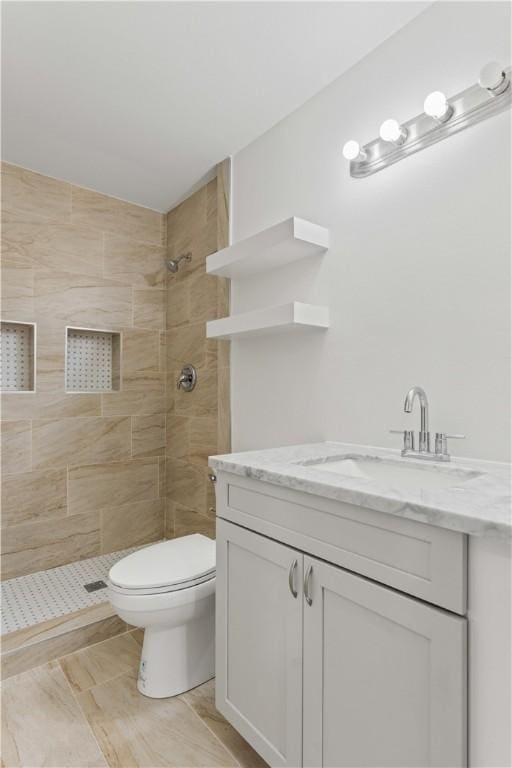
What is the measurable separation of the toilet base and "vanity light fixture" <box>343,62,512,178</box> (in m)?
1.75

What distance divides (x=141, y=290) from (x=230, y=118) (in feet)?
4.18

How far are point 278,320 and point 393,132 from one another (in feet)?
2.47

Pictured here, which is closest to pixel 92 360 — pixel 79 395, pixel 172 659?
pixel 79 395

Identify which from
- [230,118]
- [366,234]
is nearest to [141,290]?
[230,118]

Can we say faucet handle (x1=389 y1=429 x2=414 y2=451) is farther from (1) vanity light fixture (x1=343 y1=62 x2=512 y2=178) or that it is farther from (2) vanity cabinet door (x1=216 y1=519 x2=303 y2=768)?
(1) vanity light fixture (x1=343 y1=62 x2=512 y2=178)

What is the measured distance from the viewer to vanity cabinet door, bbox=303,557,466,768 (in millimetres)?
818

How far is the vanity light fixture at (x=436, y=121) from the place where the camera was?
1.22m

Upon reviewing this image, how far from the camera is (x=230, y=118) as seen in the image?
204cm

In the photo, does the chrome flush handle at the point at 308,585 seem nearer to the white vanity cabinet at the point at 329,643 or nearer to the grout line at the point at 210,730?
the white vanity cabinet at the point at 329,643

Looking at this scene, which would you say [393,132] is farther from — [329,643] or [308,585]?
[329,643]

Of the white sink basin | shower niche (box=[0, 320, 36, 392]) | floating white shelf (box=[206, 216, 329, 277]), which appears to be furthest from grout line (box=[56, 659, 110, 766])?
floating white shelf (box=[206, 216, 329, 277])

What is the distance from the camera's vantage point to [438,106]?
131 cm

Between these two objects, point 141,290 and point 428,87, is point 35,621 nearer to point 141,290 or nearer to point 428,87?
point 141,290

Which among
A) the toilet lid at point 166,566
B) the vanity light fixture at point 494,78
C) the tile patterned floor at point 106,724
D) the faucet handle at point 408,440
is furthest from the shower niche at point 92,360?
the vanity light fixture at point 494,78
